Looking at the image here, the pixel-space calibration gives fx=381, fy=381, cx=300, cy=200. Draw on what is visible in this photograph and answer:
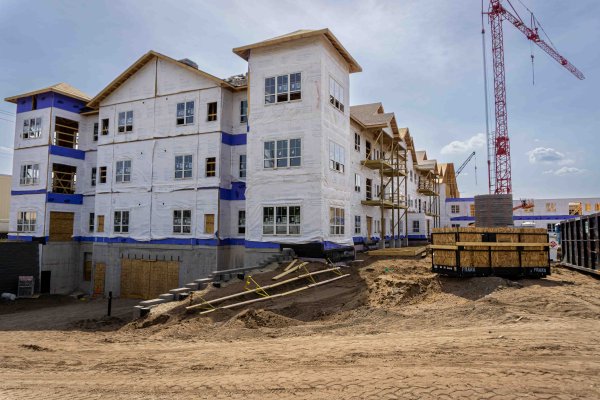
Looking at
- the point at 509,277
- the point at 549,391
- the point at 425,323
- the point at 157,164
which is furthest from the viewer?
the point at 157,164

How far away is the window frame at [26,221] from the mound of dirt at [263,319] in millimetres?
27793

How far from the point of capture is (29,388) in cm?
800

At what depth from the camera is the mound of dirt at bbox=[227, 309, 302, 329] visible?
1245 centimetres

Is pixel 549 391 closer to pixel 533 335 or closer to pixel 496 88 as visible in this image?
pixel 533 335

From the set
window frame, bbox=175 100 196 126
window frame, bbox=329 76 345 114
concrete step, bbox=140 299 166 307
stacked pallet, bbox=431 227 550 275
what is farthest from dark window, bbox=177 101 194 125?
stacked pallet, bbox=431 227 550 275

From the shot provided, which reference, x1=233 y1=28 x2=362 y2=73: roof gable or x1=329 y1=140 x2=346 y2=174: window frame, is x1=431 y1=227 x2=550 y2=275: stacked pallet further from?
x1=233 y1=28 x2=362 y2=73: roof gable

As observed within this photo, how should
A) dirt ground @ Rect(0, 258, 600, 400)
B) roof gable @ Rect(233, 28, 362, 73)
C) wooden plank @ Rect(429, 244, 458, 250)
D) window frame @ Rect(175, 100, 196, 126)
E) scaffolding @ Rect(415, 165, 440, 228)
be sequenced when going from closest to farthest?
1. dirt ground @ Rect(0, 258, 600, 400)
2. wooden plank @ Rect(429, 244, 458, 250)
3. roof gable @ Rect(233, 28, 362, 73)
4. window frame @ Rect(175, 100, 196, 126)
5. scaffolding @ Rect(415, 165, 440, 228)

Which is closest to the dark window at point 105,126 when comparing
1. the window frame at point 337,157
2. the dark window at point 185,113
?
the dark window at point 185,113

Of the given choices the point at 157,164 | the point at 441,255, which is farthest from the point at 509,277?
the point at 157,164

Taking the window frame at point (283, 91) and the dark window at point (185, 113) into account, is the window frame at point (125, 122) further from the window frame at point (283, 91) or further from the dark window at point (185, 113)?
the window frame at point (283, 91)

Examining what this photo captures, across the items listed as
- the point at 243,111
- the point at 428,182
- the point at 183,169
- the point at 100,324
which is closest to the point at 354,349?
the point at 100,324

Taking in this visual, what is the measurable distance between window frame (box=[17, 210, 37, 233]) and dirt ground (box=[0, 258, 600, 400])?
70.0 feet

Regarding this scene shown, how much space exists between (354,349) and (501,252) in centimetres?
915

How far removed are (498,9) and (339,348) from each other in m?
78.1
